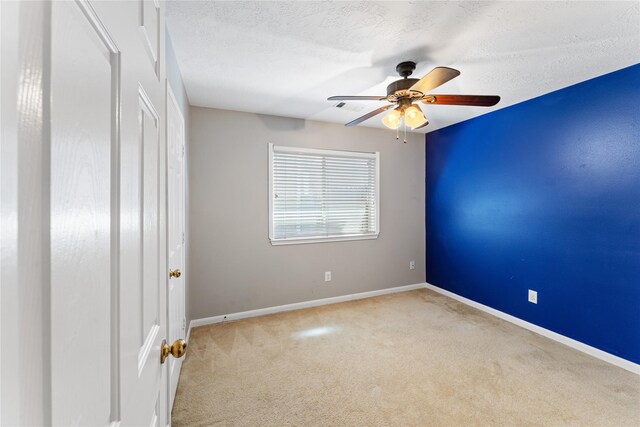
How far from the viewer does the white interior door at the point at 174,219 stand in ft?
5.81

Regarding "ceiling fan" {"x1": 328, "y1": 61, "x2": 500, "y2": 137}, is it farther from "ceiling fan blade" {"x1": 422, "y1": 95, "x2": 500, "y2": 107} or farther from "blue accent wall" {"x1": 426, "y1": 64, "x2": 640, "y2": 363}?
"blue accent wall" {"x1": 426, "y1": 64, "x2": 640, "y2": 363}

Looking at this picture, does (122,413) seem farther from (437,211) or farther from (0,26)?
(437,211)

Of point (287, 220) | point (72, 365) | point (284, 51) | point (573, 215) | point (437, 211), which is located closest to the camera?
point (72, 365)

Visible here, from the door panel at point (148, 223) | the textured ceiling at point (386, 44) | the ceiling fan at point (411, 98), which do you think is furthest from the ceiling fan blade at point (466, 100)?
the door panel at point (148, 223)

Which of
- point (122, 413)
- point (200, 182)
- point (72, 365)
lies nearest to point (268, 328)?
point (200, 182)

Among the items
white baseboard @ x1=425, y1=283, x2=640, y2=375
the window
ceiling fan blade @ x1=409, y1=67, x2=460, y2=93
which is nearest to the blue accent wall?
white baseboard @ x1=425, y1=283, x2=640, y2=375

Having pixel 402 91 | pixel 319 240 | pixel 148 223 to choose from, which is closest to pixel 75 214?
pixel 148 223

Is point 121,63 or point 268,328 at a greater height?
point 121,63

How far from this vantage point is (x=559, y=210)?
2625 millimetres

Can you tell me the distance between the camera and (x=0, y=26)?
0.23 metres

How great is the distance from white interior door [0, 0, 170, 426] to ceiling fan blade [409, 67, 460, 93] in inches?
58.5

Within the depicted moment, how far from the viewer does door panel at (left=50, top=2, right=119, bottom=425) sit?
1.04 feet

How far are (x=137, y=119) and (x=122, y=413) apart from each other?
589 mm

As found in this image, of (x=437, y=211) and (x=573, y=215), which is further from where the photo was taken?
(x=437, y=211)
